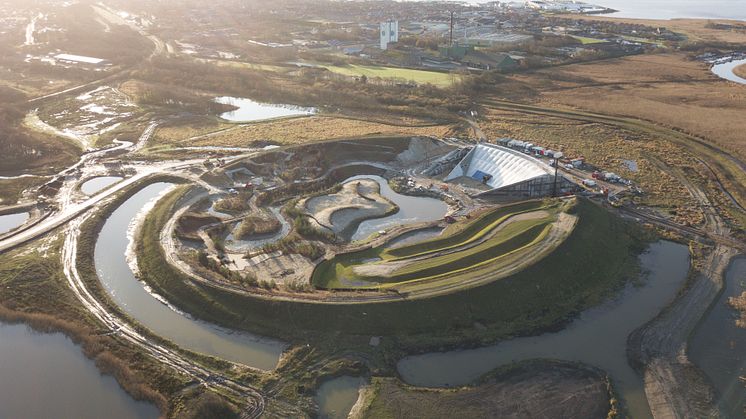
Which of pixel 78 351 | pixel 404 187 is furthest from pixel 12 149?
pixel 404 187

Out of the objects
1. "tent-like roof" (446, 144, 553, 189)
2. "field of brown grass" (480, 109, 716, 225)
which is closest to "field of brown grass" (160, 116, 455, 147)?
"field of brown grass" (480, 109, 716, 225)

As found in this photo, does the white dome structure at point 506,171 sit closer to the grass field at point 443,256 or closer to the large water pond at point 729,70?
the grass field at point 443,256

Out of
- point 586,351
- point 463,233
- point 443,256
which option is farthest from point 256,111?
point 586,351

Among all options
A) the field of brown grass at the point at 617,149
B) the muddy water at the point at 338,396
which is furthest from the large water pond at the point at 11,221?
the field of brown grass at the point at 617,149

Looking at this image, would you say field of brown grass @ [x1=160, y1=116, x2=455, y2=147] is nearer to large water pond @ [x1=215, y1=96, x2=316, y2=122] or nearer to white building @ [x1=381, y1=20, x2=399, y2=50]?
large water pond @ [x1=215, y1=96, x2=316, y2=122]

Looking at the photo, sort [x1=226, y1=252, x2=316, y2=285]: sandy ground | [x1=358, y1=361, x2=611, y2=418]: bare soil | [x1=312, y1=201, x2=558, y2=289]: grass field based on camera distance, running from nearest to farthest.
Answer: [x1=358, y1=361, x2=611, y2=418]: bare soil → [x1=312, y1=201, x2=558, y2=289]: grass field → [x1=226, y1=252, x2=316, y2=285]: sandy ground
